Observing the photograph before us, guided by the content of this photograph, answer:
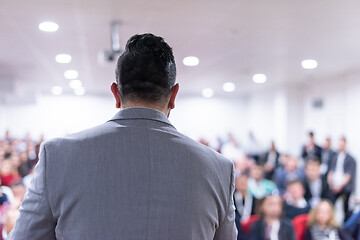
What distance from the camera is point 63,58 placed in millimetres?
7855

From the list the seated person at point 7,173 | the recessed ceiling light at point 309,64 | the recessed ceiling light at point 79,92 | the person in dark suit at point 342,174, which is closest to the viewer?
the seated person at point 7,173

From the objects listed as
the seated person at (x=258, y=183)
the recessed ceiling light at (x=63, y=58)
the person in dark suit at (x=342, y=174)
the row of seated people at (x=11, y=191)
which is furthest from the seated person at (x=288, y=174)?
the recessed ceiling light at (x=63, y=58)

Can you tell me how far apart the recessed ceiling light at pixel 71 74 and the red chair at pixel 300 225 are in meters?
6.76

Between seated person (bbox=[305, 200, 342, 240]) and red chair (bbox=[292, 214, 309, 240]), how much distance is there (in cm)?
6

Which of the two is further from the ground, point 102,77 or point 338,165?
point 102,77

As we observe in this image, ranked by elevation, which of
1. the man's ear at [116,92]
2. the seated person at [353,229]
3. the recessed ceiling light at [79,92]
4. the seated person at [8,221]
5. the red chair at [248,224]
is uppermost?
the recessed ceiling light at [79,92]

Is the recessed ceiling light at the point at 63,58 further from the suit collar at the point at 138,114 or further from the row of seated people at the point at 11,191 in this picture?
the suit collar at the point at 138,114

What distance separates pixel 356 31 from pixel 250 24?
4.97 ft

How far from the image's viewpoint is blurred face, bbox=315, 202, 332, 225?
420cm

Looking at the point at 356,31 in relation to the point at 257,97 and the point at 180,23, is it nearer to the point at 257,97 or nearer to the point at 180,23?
the point at 180,23

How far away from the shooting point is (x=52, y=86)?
516 inches

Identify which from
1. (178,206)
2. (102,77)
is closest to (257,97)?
(102,77)

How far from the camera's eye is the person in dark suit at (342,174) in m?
7.46

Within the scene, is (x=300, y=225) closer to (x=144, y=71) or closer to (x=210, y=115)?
(x=144, y=71)
